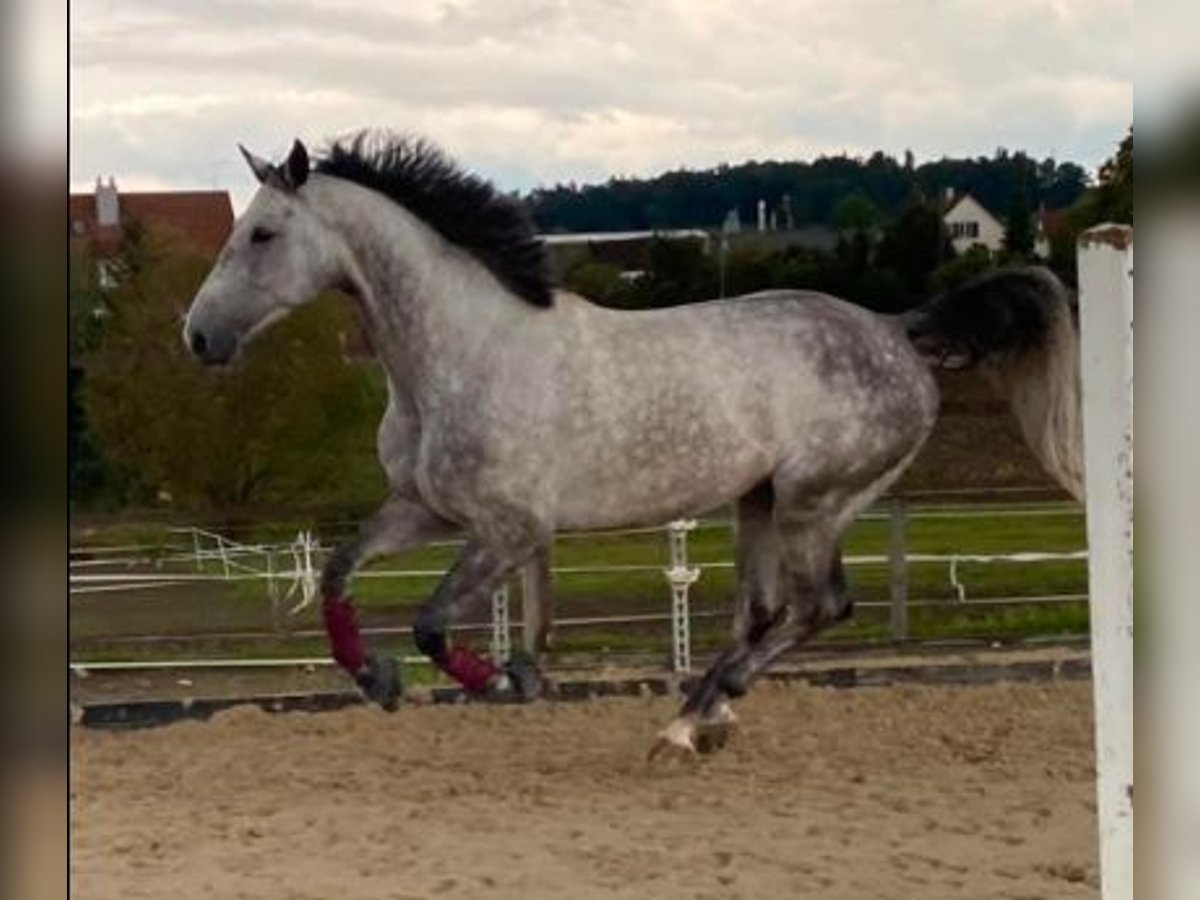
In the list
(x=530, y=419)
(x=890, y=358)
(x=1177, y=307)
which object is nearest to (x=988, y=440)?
(x=890, y=358)

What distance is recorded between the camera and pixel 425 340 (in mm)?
5520

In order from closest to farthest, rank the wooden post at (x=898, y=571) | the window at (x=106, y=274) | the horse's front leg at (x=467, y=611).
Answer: the horse's front leg at (x=467, y=611), the window at (x=106, y=274), the wooden post at (x=898, y=571)

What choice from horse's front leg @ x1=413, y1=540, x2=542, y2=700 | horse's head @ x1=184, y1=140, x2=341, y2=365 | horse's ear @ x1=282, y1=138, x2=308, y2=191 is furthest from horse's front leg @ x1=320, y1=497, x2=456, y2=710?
horse's ear @ x1=282, y1=138, x2=308, y2=191

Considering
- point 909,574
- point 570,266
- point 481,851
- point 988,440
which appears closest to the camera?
point 481,851

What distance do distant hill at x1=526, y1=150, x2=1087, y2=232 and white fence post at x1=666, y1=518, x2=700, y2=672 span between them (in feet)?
3.94

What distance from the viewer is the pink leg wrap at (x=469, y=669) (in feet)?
18.0

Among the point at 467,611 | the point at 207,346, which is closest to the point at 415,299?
the point at 207,346

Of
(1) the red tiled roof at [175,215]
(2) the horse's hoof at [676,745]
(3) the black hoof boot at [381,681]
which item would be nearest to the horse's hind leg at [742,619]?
(2) the horse's hoof at [676,745]

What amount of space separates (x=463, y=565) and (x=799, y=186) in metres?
2.44

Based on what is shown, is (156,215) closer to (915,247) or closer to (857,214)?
(857,214)

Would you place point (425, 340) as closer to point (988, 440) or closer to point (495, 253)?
point (495, 253)

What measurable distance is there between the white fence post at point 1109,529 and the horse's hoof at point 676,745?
366 cm

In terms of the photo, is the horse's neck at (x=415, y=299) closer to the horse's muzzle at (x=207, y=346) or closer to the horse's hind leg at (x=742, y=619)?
the horse's muzzle at (x=207, y=346)

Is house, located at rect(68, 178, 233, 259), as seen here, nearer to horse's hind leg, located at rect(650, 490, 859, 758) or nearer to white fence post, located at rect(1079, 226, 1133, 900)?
horse's hind leg, located at rect(650, 490, 859, 758)
